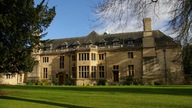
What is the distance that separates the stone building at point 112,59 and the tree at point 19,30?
78.5 feet

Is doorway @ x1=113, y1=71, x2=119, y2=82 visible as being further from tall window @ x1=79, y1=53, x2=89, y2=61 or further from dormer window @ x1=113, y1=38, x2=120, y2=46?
tall window @ x1=79, y1=53, x2=89, y2=61

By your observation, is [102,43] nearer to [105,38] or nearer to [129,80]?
[105,38]

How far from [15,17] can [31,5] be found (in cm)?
162

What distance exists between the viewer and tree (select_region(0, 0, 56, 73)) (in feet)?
63.9

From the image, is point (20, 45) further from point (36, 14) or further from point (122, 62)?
point (122, 62)

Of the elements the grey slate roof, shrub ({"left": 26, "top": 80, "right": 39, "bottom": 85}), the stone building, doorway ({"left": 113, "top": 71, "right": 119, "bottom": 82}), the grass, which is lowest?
the grass

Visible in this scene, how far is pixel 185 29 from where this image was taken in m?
13.6

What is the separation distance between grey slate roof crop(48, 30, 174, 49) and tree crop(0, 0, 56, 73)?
29.8 m

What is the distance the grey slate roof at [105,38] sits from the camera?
1946 inches

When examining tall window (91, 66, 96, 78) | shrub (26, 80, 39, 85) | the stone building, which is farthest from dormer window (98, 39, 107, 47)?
shrub (26, 80, 39, 85)

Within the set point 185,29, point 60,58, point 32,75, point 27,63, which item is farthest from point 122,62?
point 185,29

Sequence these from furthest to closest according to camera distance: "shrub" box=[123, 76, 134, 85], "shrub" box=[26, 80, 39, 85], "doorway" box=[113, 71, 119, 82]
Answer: "shrub" box=[26, 80, 39, 85], "doorway" box=[113, 71, 119, 82], "shrub" box=[123, 76, 134, 85]

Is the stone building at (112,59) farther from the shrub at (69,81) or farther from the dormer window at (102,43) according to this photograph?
the shrub at (69,81)

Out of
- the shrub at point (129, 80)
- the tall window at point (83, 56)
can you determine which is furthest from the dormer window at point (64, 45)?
the shrub at point (129, 80)
